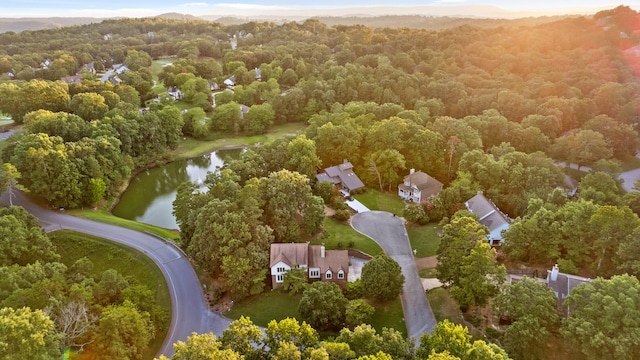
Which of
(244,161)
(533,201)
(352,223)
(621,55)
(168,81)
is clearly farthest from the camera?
(168,81)

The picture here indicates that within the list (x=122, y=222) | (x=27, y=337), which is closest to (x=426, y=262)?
(x=27, y=337)

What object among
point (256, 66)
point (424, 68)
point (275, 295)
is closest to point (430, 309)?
point (275, 295)

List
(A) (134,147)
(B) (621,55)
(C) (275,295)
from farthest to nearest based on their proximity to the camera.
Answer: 1. (B) (621,55)
2. (A) (134,147)
3. (C) (275,295)

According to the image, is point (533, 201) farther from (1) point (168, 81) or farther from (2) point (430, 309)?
(1) point (168, 81)

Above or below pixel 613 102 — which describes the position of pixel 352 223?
below

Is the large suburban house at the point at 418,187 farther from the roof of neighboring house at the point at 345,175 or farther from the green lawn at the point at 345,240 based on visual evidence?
the green lawn at the point at 345,240

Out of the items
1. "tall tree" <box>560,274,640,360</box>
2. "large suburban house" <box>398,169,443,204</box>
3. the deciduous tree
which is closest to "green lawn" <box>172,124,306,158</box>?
"large suburban house" <box>398,169,443,204</box>
